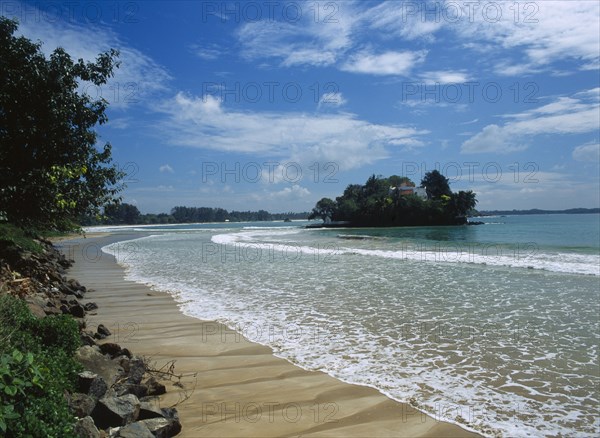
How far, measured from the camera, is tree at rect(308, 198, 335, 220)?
145375mm

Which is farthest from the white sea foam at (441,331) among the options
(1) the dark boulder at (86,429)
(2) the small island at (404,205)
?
(2) the small island at (404,205)

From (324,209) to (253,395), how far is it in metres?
143

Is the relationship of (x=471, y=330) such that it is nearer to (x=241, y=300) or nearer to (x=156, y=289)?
(x=241, y=300)

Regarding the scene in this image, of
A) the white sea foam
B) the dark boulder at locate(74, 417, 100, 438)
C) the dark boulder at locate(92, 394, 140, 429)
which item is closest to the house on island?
the white sea foam

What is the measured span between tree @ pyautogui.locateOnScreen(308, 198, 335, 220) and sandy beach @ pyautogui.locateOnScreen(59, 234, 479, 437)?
446 ft

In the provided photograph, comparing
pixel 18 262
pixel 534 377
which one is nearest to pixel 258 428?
pixel 534 377

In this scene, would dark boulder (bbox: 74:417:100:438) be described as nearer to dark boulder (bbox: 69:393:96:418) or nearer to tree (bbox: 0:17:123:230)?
dark boulder (bbox: 69:393:96:418)

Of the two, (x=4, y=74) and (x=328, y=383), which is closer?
(x=328, y=383)

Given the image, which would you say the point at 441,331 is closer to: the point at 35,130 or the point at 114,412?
the point at 114,412

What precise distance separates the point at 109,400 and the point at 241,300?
757 centimetres

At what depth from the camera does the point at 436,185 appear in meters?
121

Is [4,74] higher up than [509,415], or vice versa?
[4,74]

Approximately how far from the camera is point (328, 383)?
5.59 meters

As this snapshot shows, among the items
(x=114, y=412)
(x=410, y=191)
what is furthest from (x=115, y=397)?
(x=410, y=191)
